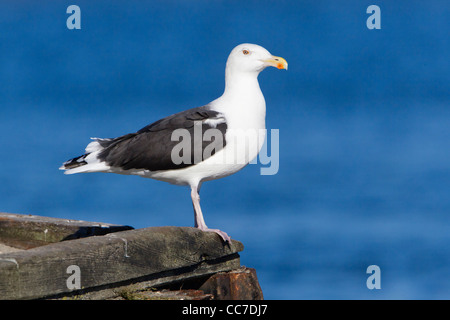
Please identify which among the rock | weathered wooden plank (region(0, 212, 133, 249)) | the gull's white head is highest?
the gull's white head

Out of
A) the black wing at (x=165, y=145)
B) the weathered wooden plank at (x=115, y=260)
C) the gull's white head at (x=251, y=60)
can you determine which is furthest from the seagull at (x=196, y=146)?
the weathered wooden plank at (x=115, y=260)

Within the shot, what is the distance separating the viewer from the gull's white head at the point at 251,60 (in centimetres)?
961

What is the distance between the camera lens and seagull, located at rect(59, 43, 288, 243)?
8852 millimetres

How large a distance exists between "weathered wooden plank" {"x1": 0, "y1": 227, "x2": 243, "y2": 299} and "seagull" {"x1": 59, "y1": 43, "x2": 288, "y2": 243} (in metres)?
0.65

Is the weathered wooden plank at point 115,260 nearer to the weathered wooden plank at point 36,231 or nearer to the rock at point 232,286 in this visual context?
the rock at point 232,286

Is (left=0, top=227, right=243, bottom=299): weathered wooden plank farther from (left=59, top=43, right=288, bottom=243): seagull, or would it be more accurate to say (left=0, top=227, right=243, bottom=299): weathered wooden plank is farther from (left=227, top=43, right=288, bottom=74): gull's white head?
(left=227, top=43, right=288, bottom=74): gull's white head

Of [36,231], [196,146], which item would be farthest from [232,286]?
[36,231]

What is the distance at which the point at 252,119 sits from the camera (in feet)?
29.8

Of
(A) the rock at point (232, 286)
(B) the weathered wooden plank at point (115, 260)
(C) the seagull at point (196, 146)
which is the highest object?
(C) the seagull at point (196, 146)

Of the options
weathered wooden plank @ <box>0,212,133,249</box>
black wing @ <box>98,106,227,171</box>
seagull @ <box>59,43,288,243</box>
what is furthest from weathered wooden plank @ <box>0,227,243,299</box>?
weathered wooden plank @ <box>0,212,133,249</box>

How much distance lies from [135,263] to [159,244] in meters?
0.41

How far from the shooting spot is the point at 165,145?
9.05 metres

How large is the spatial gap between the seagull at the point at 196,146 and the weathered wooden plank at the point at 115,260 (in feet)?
2.15
